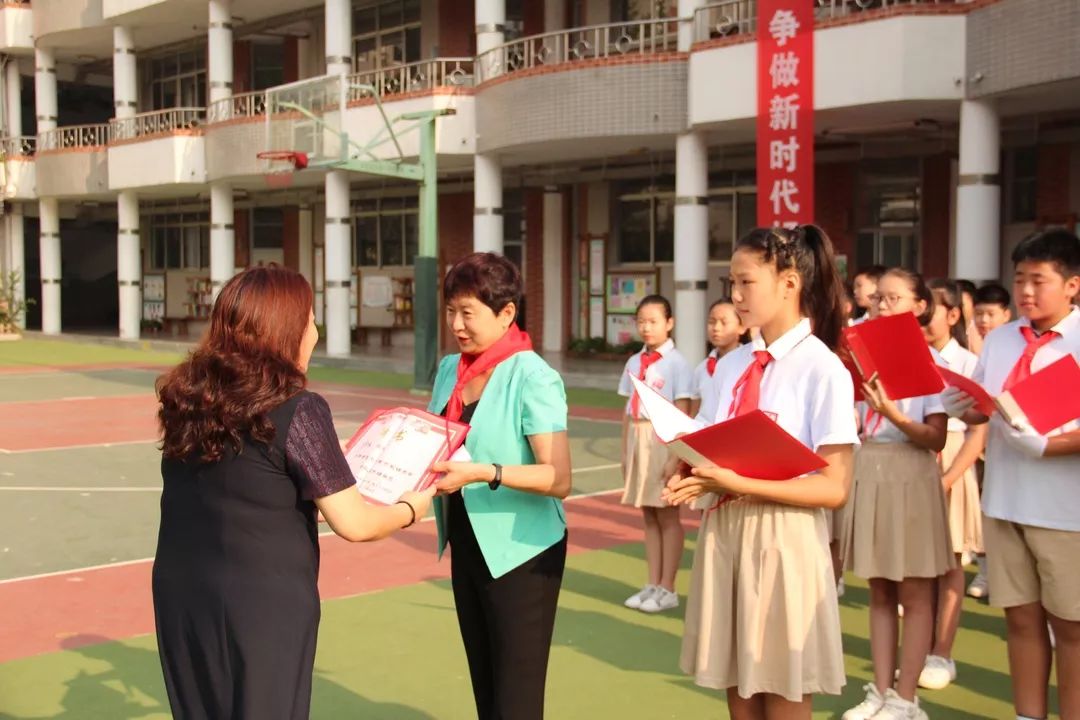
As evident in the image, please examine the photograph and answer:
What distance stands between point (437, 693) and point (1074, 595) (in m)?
2.61

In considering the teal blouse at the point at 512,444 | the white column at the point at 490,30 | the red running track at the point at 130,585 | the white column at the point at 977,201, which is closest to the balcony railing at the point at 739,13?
the white column at the point at 977,201

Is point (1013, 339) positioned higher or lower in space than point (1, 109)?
lower

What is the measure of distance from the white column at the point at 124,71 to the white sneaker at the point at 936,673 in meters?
27.0

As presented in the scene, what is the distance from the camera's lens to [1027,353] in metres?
4.11

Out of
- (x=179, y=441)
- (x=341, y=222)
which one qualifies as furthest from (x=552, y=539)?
(x=341, y=222)

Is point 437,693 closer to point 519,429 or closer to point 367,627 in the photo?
point 367,627

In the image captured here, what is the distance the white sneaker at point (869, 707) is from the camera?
4578 millimetres

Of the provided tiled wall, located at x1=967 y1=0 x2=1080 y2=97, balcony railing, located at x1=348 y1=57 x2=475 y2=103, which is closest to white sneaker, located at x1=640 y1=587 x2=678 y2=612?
tiled wall, located at x1=967 y1=0 x2=1080 y2=97

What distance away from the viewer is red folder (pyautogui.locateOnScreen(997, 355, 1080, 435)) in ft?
12.5

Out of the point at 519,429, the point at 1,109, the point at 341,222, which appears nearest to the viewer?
the point at 519,429

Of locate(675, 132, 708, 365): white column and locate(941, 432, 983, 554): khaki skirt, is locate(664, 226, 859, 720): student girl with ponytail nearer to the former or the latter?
locate(941, 432, 983, 554): khaki skirt

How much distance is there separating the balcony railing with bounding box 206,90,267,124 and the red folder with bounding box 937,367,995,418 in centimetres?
2248

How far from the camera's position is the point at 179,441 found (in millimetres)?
2783

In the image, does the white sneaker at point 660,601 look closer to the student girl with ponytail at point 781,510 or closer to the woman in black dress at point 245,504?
the student girl with ponytail at point 781,510
